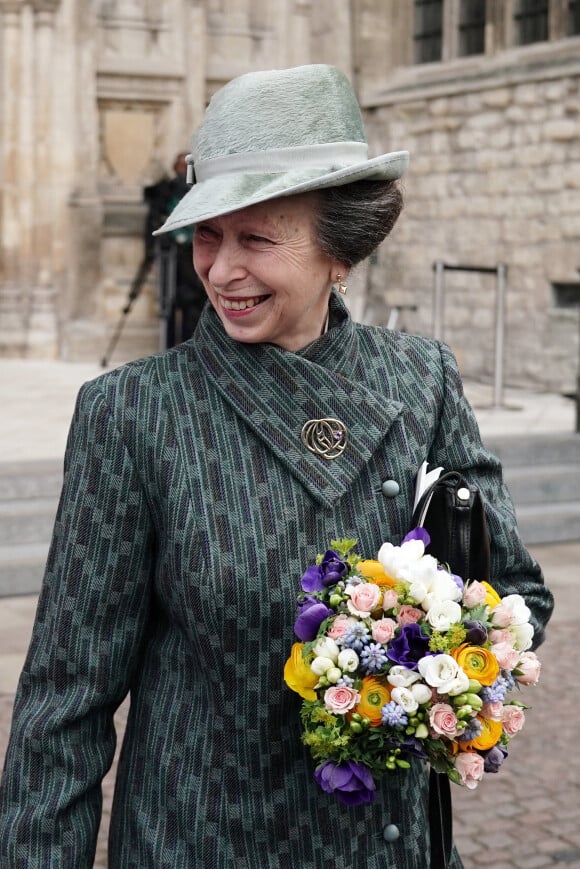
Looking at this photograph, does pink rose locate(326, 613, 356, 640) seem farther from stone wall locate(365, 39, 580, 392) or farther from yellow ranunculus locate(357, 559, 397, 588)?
stone wall locate(365, 39, 580, 392)

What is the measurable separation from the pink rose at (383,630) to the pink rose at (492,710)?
0.45 feet

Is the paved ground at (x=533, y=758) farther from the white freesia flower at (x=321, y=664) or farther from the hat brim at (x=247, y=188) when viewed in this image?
the hat brim at (x=247, y=188)

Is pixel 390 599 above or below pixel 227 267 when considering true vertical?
below

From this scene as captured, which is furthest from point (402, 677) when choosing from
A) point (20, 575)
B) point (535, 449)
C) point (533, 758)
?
point (535, 449)

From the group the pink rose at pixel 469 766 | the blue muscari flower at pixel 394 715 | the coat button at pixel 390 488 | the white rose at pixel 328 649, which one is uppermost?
the coat button at pixel 390 488

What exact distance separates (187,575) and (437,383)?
0.45m

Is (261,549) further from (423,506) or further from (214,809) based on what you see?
(214,809)

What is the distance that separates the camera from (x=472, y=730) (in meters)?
1.69

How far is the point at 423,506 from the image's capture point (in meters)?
1.79

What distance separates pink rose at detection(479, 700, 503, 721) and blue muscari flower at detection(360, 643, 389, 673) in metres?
0.13

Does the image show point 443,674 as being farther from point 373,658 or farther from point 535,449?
point 535,449

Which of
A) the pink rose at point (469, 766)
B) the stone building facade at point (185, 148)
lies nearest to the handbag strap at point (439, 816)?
the pink rose at point (469, 766)

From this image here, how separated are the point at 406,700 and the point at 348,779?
11 centimetres

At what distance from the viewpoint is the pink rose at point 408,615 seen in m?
1.69
